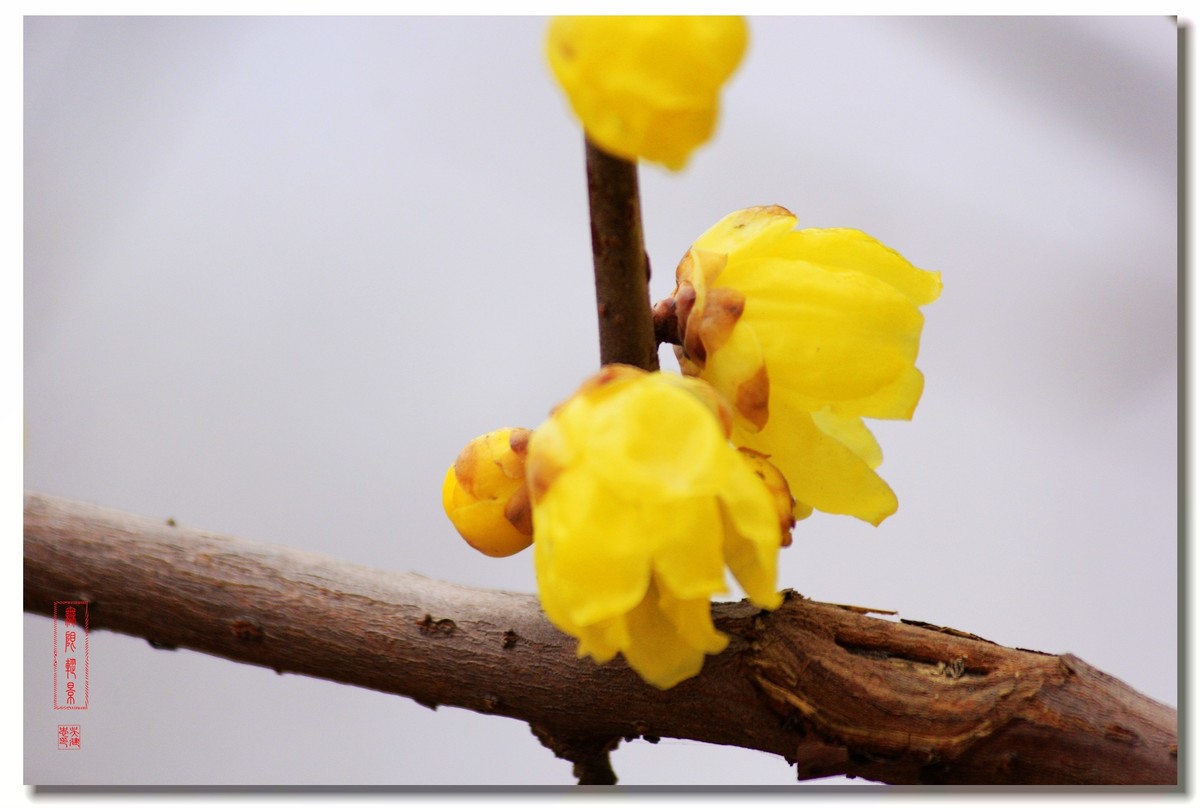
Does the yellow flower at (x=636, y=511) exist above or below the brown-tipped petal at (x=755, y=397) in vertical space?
below

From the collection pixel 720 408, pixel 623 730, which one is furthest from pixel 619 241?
pixel 623 730

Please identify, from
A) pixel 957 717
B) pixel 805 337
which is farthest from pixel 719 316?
pixel 957 717

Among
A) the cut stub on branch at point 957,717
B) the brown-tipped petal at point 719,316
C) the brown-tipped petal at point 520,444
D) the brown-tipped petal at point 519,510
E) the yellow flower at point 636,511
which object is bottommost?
the cut stub on branch at point 957,717

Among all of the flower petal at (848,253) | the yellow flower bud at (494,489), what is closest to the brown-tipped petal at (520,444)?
the yellow flower bud at (494,489)

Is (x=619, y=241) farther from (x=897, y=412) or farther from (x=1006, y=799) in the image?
(x=1006, y=799)

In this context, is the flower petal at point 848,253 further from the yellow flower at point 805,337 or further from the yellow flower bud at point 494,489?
the yellow flower bud at point 494,489

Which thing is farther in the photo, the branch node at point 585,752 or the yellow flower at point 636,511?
the branch node at point 585,752

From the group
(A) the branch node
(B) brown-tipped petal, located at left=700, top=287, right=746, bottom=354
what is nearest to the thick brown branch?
(B) brown-tipped petal, located at left=700, top=287, right=746, bottom=354
